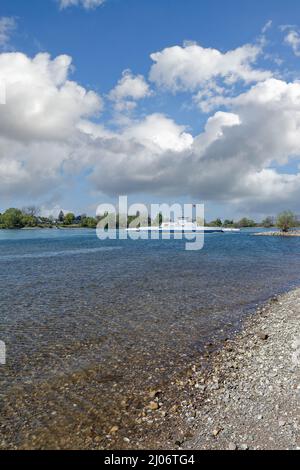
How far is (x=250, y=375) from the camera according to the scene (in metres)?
9.64

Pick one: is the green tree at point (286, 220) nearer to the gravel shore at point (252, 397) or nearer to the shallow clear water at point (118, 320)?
the shallow clear water at point (118, 320)

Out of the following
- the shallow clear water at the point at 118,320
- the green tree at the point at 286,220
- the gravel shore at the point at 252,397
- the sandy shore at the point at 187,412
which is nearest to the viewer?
the gravel shore at the point at 252,397

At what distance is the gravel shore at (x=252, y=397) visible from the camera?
6.70m

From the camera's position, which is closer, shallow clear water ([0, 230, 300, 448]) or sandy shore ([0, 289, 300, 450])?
sandy shore ([0, 289, 300, 450])

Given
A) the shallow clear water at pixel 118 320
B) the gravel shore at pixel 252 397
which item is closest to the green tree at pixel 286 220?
the shallow clear water at pixel 118 320

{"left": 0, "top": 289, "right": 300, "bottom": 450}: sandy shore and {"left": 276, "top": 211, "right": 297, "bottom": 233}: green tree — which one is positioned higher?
{"left": 276, "top": 211, "right": 297, "bottom": 233}: green tree

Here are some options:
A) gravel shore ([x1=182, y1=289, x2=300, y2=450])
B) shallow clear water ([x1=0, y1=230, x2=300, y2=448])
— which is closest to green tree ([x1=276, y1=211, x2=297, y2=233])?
shallow clear water ([x1=0, y1=230, x2=300, y2=448])

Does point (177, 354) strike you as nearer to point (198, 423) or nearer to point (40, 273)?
point (198, 423)

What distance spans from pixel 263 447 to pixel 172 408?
8.58 feet

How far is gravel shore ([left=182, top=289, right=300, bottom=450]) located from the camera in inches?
264

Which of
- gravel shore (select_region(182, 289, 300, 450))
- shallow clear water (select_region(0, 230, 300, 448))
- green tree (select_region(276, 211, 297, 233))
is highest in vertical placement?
green tree (select_region(276, 211, 297, 233))

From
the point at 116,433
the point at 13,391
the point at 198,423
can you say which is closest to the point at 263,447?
the point at 198,423

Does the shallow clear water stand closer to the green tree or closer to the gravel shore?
the gravel shore

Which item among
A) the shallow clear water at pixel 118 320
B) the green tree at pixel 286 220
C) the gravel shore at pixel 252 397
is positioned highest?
the green tree at pixel 286 220
